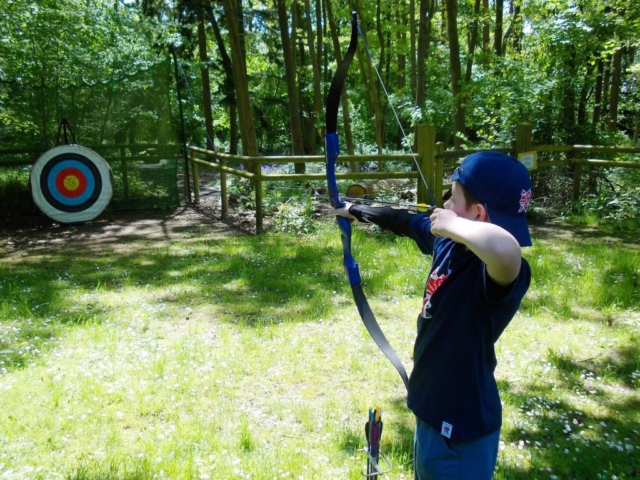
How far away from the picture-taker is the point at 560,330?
3.62 metres

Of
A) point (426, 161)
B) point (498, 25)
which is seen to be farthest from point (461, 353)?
point (498, 25)

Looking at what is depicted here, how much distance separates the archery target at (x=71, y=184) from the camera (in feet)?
23.7

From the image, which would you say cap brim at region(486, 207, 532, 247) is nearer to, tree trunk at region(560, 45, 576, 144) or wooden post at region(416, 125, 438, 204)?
wooden post at region(416, 125, 438, 204)

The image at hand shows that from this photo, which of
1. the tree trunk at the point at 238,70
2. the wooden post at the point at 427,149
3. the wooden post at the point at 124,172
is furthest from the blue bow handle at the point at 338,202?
the wooden post at the point at 124,172

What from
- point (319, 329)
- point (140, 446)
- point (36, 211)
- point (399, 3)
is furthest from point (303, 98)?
point (140, 446)

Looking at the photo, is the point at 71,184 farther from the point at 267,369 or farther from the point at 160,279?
the point at 267,369

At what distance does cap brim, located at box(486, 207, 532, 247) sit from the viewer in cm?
133

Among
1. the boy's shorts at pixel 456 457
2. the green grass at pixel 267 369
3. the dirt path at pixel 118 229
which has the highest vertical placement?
the boy's shorts at pixel 456 457

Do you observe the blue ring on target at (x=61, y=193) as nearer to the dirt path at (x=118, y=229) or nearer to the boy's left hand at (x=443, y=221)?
the dirt path at (x=118, y=229)

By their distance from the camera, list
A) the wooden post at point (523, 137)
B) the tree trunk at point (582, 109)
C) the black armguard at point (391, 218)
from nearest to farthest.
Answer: the black armguard at point (391, 218) → the wooden post at point (523, 137) → the tree trunk at point (582, 109)

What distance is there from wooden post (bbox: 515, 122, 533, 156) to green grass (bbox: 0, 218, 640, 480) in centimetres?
221

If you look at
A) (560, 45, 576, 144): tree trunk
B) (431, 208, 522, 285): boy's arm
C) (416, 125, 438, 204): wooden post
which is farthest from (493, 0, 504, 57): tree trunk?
(431, 208, 522, 285): boy's arm

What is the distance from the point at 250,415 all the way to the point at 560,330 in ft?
7.07

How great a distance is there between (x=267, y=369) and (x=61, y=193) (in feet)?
17.8
